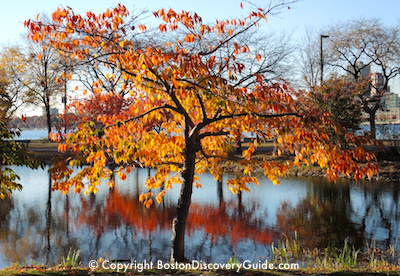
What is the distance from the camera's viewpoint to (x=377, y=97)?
99.3 ft

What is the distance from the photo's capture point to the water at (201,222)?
10133mm

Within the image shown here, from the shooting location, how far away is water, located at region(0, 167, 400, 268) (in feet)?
33.2

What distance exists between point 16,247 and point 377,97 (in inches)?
1076

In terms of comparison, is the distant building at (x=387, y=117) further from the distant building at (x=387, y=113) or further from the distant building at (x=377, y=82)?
the distant building at (x=377, y=82)

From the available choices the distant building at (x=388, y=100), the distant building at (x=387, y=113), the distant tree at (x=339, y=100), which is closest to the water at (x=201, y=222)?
the distant tree at (x=339, y=100)

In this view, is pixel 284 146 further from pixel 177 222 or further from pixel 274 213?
pixel 274 213

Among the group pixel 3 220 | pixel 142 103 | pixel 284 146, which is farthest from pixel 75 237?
pixel 284 146

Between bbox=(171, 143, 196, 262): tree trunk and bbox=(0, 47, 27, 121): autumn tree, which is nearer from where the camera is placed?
bbox=(171, 143, 196, 262): tree trunk

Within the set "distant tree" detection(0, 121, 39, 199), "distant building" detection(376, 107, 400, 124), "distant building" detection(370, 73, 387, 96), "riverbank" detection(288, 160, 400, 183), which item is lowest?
"riverbank" detection(288, 160, 400, 183)

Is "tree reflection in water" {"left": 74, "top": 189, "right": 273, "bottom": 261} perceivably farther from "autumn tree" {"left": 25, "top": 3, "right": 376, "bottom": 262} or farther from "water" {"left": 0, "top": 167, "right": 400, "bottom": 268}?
"autumn tree" {"left": 25, "top": 3, "right": 376, "bottom": 262}

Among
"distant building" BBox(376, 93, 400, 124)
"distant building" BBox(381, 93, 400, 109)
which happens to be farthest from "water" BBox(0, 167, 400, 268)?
"distant building" BBox(381, 93, 400, 109)

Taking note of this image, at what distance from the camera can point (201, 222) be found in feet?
42.4

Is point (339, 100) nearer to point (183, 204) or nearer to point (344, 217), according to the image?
point (344, 217)

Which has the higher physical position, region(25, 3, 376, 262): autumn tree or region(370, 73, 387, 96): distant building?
region(370, 73, 387, 96): distant building
